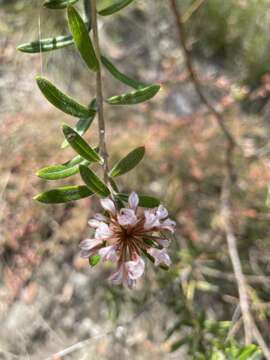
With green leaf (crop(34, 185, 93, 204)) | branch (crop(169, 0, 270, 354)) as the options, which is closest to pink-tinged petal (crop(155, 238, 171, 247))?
green leaf (crop(34, 185, 93, 204))

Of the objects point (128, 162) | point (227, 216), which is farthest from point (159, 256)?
point (227, 216)

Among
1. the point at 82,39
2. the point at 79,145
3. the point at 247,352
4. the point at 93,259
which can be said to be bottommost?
the point at 247,352

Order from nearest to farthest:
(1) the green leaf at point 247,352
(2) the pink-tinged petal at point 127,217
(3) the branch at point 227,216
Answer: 1. (2) the pink-tinged petal at point 127,217
2. (1) the green leaf at point 247,352
3. (3) the branch at point 227,216

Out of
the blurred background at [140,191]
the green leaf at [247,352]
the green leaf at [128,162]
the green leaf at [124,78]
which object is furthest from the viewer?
the blurred background at [140,191]

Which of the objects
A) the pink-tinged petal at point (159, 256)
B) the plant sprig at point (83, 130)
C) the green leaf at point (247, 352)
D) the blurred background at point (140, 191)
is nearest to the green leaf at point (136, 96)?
the plant sprig at point (83, 130)

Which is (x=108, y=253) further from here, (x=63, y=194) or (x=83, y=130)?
(x=83, y=130)

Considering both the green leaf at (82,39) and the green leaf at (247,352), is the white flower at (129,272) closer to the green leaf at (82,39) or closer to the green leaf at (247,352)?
the green leaf at (82,39)

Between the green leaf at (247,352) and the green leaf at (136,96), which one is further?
the green leaf at (247,352)
